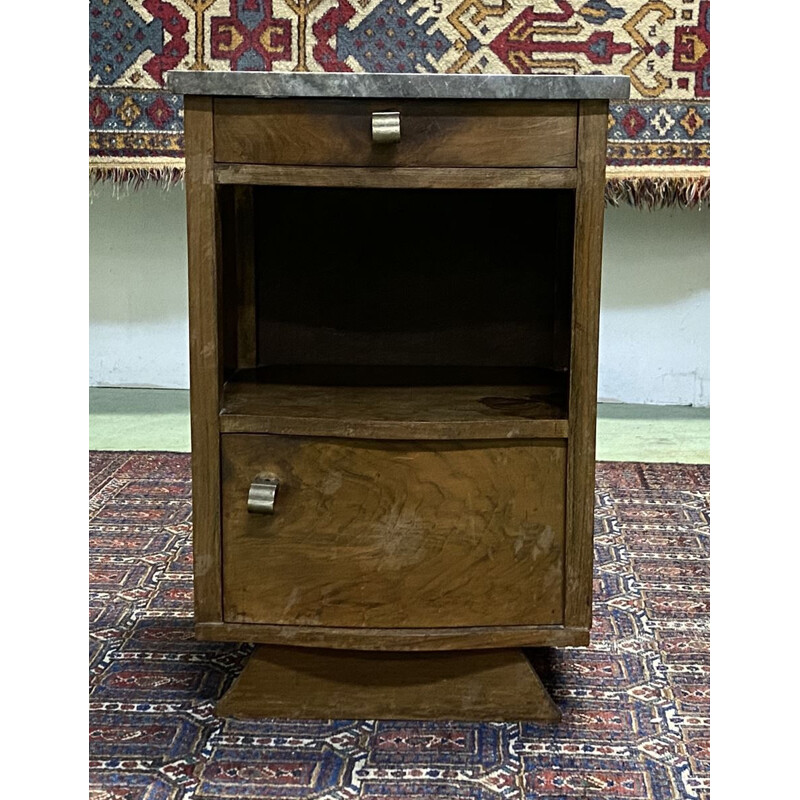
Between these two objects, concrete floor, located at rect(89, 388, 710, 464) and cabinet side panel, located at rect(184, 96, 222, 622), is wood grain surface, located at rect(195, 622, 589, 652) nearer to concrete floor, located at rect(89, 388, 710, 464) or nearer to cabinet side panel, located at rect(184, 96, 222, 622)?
cabinet side panel, located at rect(184, 96, 222, 622)

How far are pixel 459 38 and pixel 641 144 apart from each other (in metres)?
0.45

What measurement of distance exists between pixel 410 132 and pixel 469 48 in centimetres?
129

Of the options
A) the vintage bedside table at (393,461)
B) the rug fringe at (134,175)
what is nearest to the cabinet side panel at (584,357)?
the vintage bedside table at (393,461)

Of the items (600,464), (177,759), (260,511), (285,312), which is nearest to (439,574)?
(260,511)

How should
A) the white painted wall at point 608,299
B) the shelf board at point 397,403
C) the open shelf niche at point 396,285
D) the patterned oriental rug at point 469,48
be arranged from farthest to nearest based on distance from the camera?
the white painted wall at point 608,299, the patterned oriental rug at point 469,48, the open shelf niche at point 396,285, the shelf board at point 397,403

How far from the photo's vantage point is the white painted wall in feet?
9.18

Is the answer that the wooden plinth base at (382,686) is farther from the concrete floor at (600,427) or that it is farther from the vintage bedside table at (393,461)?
the concrete floor at (600,427)

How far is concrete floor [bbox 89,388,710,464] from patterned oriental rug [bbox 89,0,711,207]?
1.83 ft

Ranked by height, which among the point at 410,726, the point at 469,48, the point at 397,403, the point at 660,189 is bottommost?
the point at 410,726

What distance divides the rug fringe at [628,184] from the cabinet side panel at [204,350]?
1.22 m

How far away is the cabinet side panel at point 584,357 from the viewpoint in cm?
114

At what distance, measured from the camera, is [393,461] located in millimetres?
1218

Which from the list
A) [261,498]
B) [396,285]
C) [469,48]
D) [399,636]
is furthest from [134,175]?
[399,636]

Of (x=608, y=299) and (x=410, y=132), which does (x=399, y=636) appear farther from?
(x=608, y=299)
